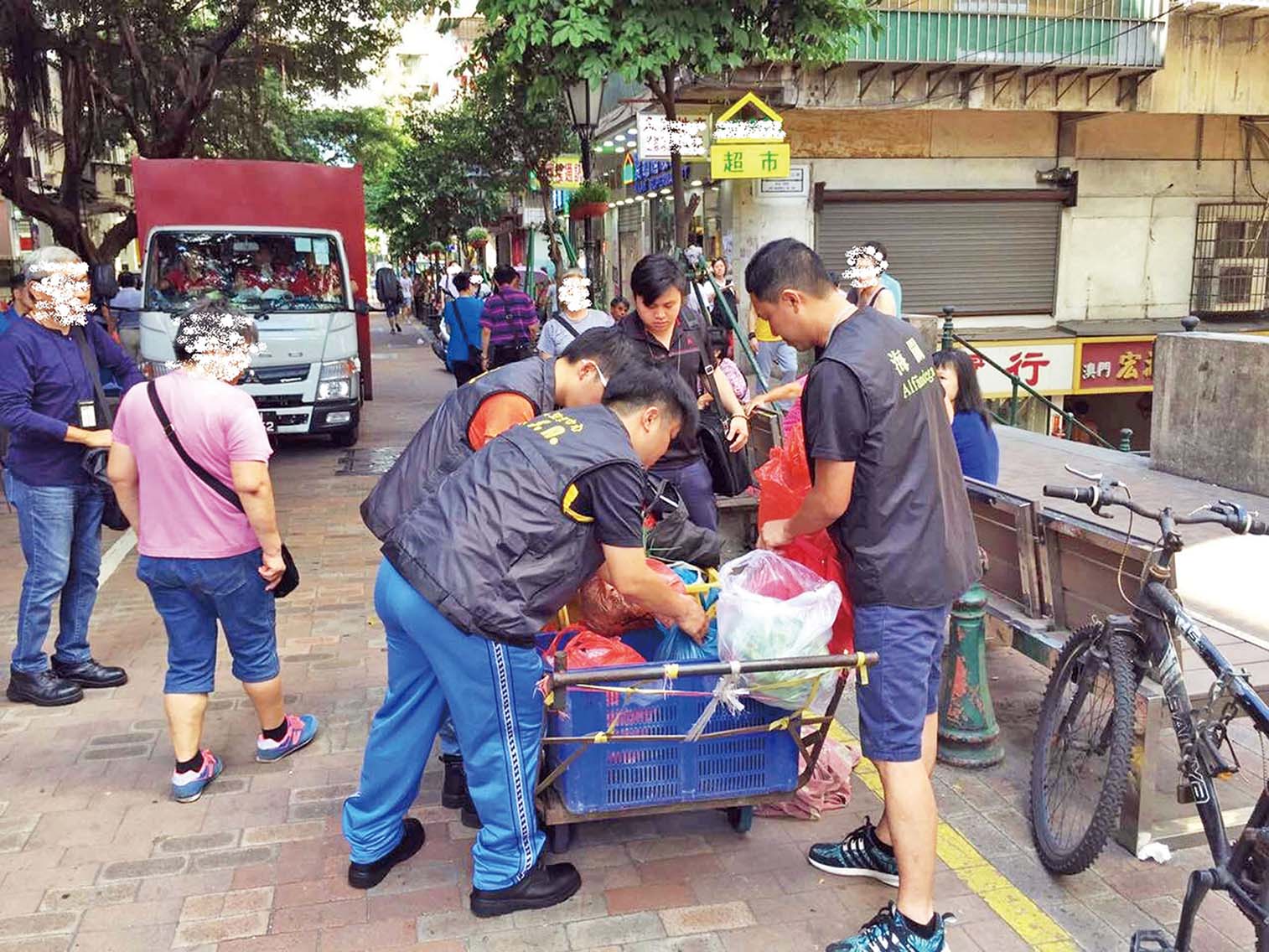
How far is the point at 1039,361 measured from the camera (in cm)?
1566

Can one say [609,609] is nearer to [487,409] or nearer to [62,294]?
[487,409]

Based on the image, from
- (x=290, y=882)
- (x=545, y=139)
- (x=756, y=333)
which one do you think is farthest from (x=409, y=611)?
(x=545, y=139)

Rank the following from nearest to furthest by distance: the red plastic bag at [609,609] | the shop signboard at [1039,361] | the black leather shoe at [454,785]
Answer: the red plastic bag at [609,609], the black leather shoe at [454,785], the shop signboard at [1039,361]

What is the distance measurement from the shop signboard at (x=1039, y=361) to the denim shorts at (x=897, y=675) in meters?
13.1

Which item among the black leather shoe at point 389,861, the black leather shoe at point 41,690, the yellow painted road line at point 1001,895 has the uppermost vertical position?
the black leather shoe at point 41,690

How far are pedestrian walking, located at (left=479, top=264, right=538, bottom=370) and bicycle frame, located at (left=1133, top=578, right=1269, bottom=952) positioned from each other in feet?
25.0

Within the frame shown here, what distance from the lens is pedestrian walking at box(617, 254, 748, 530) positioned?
4551 millimetres

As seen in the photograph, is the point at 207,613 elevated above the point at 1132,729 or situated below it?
above

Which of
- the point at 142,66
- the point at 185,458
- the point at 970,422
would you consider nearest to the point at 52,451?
the point at 185,458

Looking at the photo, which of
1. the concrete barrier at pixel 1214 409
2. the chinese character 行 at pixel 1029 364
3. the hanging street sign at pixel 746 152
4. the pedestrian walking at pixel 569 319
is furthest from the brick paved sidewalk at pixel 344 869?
the chinese character 行 at pixel 1029 364

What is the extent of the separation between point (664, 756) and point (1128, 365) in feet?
49.6

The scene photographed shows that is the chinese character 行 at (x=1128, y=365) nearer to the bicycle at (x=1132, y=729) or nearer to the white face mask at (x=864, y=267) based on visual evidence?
the white face mask at (x=864, y=267)

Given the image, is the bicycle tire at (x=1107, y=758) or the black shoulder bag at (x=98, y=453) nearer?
the bicycle tire at (x=1107, y=758)

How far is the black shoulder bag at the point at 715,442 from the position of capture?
4852mm
